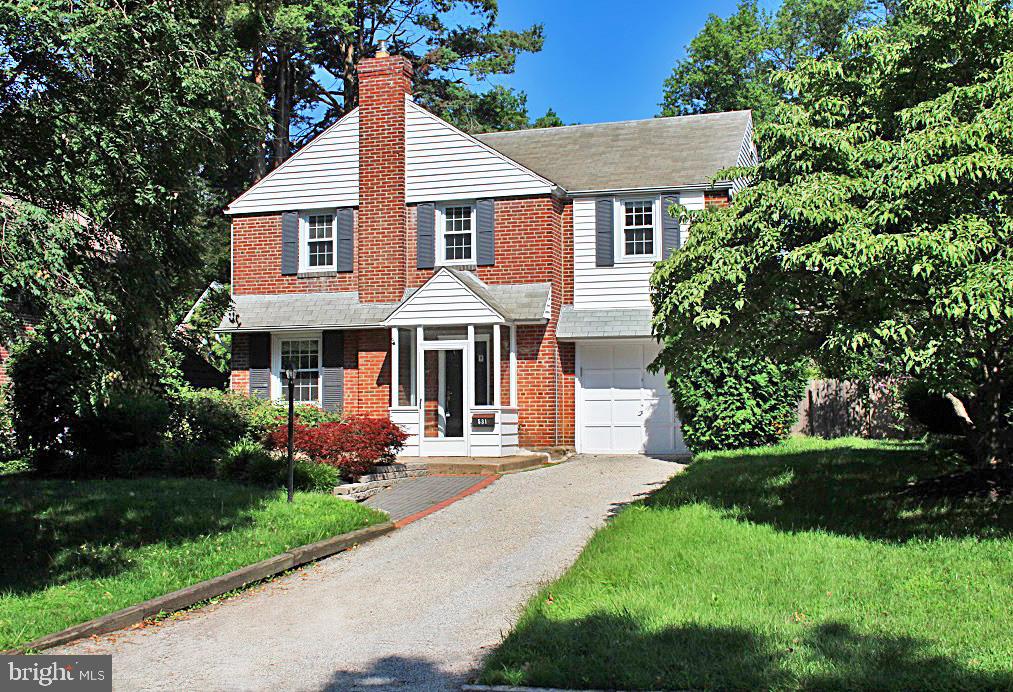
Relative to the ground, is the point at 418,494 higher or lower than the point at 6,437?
lower

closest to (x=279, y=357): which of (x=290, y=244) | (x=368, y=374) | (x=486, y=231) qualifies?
(x=368, y=374)

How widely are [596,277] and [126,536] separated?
13.0 meters

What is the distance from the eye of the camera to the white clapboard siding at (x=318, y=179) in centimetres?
2327

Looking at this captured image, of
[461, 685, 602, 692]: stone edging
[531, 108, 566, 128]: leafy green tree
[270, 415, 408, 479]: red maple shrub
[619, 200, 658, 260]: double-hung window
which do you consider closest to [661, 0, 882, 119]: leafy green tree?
[531, 108, 566, 128]: leafy green tree

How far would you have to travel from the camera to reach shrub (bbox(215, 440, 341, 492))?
1496 centimetres

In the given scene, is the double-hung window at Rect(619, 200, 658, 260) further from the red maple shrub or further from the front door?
the red maple shrub

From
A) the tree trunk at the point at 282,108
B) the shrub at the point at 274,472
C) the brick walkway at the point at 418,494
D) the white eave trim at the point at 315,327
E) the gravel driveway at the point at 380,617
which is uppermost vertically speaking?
the tree trunk at the point at 282,108

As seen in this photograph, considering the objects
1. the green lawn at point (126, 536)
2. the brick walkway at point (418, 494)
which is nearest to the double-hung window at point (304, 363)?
the brick walkway at point (418, 494)

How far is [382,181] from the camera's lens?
2289 centimetres

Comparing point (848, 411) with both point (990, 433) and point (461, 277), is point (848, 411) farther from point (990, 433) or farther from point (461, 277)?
point (990, 433)

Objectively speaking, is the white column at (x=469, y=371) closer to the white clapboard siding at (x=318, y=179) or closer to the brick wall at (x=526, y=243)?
the brick wall at (x=526, y=243)

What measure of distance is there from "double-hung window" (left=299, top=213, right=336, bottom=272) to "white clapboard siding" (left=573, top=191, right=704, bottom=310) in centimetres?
570

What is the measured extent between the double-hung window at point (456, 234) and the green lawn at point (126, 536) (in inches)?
361

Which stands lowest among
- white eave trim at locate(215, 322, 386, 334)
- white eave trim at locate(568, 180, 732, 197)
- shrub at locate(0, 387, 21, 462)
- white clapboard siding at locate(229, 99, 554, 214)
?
shrub at locate(0, 387, 21, 462)
